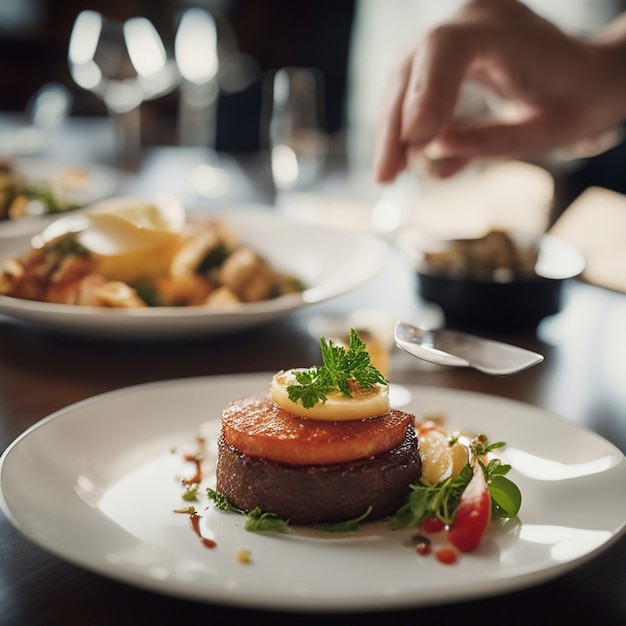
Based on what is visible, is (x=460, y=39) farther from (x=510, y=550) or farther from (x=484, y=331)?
(x=510, y=550)

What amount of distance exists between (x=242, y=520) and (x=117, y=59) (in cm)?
293

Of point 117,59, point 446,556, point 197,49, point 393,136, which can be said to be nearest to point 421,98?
point 393,136

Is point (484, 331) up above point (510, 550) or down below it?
below

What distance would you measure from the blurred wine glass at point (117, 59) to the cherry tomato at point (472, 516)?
9.85 ft

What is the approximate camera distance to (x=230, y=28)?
10.6m

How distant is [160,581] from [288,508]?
29cm

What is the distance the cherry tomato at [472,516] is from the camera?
37.6 inches

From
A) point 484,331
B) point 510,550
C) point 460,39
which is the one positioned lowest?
point 484,331

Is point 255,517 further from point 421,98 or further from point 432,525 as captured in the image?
point 421,98

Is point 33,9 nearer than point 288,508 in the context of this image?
No

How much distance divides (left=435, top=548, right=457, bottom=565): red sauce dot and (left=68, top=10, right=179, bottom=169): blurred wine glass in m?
3.11

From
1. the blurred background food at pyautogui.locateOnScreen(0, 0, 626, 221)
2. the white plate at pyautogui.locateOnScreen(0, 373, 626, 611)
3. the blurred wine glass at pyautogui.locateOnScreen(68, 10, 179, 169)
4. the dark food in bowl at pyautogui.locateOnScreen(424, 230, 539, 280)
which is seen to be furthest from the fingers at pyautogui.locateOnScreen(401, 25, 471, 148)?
the blurred background food at pyautogui.locateOnScreen(0, 0, 626, 221)

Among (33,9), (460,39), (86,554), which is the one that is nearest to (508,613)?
(86,554)

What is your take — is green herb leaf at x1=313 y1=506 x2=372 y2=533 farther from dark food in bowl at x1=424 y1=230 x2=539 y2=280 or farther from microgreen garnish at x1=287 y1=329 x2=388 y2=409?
dark food in bowl at x1=424 y1=230 x2=539 y2=280
